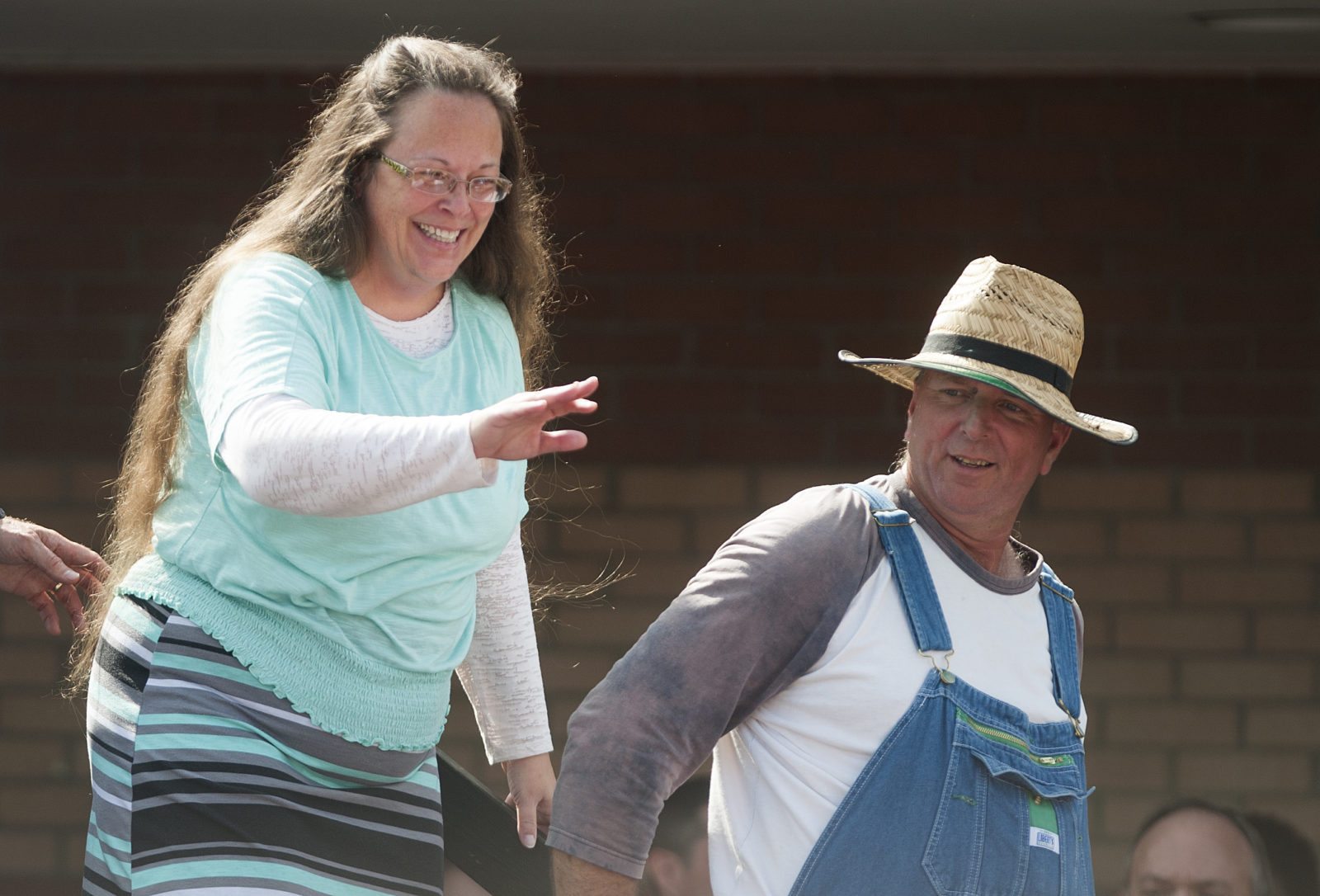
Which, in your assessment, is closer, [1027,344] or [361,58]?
[1027,344]

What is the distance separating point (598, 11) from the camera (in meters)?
3.62

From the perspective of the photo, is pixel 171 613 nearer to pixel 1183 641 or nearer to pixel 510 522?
pixel 510 522

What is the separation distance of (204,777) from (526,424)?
69 cm

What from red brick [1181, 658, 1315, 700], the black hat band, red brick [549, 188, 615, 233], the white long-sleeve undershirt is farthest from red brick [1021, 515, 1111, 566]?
the white long-sleeve undershirt

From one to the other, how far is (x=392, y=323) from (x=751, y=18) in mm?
1831

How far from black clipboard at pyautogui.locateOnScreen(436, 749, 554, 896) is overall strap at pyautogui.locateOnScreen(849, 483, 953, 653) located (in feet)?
2.85

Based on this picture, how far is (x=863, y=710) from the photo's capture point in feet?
6.30

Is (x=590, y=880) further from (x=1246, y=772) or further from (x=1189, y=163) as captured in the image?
(x=1189, y=163)

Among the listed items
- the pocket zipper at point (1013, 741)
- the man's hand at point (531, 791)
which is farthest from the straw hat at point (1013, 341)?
the man's hand at point (531, 791)

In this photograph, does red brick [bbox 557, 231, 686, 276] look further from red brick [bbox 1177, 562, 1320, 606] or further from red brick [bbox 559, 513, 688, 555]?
red brick [bbox 1177, 562, 1320, 606]

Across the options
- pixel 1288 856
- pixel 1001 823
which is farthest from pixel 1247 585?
pixel 1001 823

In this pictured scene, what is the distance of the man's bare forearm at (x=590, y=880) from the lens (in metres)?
1.86

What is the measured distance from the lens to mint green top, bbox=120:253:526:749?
1.95 meters

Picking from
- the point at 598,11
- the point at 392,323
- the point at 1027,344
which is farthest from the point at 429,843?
the point at 598,11
